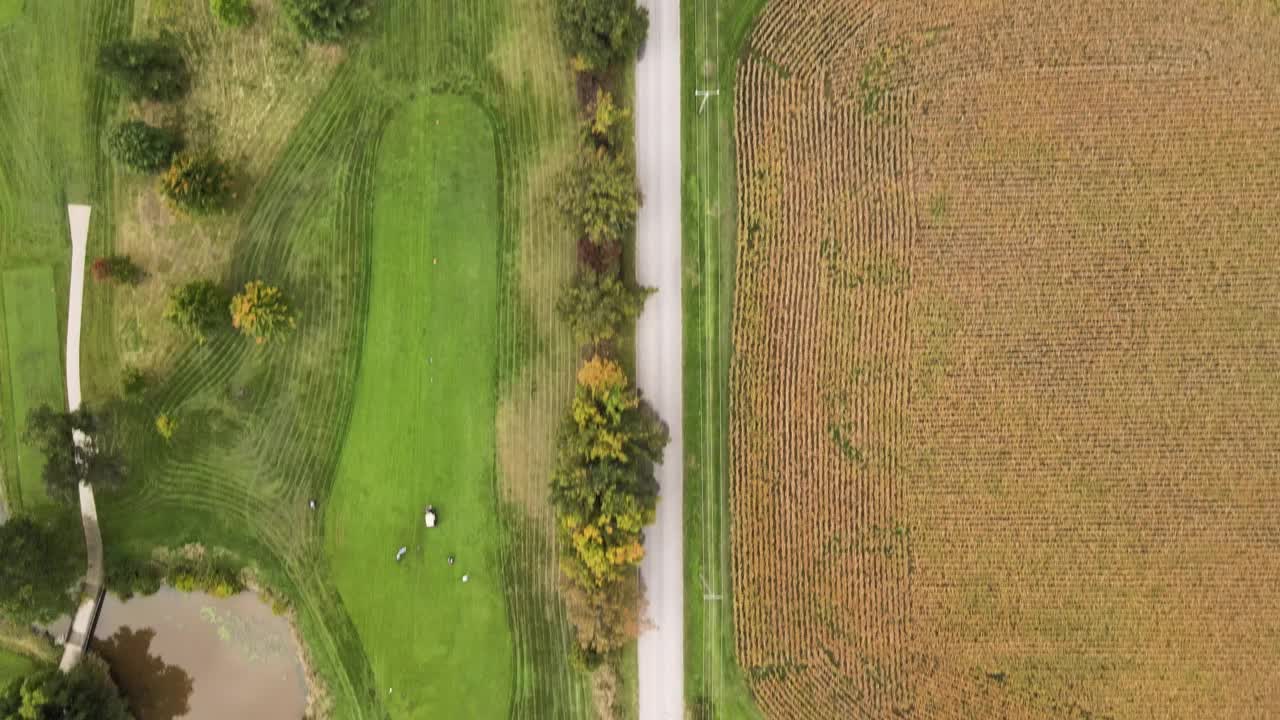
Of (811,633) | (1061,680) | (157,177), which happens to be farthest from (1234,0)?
(157,177)

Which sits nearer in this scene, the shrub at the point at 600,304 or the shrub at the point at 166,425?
the shrub at the point at 600,304

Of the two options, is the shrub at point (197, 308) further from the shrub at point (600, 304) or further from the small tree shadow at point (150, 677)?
the shrub at point (600, 304)

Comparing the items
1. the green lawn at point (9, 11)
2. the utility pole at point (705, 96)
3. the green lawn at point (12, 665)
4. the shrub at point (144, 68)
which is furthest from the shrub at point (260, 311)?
the utility pole at point (705, 96)

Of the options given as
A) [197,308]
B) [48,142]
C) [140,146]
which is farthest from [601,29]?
[48,142]

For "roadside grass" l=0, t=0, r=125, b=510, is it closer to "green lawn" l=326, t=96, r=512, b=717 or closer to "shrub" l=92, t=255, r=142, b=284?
"shrub" l=92, t=255, r=142, b=284

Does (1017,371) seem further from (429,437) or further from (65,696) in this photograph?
(65,696)

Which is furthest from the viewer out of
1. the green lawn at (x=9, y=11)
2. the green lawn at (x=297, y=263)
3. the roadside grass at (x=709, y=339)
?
the green lawn at (x=9, y=11)

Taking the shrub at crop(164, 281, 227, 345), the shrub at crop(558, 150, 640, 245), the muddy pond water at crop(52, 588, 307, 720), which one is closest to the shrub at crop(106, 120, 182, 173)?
the shrub at crop(164, 281, 227, 345)
